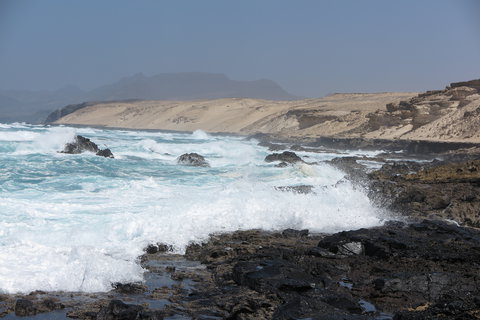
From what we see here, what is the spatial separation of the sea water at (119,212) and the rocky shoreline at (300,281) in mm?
525

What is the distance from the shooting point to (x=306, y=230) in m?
11.4

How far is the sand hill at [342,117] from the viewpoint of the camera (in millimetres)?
39188

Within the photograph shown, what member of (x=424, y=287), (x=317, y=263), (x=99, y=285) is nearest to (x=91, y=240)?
(x=99, y=285)

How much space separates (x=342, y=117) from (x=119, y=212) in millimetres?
43685

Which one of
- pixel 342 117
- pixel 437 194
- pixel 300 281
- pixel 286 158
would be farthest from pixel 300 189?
pixel 342 117

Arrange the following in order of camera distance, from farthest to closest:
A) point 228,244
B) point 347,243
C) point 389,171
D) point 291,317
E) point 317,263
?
point 389,171, point 228,244, point 347,243, point 317,263, point 291,317

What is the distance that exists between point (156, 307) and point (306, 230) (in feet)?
16.9

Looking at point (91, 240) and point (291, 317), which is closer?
point (291, 317)

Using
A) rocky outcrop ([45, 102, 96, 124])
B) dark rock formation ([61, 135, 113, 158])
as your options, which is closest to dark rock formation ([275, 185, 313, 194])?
dark rock formation ([61, 135, 113, 158])

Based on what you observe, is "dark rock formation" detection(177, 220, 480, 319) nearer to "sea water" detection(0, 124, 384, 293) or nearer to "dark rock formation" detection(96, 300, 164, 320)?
"dark rock formation" detection(96, 300, 164, 320)

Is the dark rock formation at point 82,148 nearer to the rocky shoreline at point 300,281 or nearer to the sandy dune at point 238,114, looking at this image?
the rocky shoreline at point 300,281

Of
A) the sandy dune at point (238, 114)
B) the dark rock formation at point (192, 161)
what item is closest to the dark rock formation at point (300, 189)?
the dark rock formation at point (192, 161)

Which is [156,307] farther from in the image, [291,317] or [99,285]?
[291,317]

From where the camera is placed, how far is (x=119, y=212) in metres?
12.2
